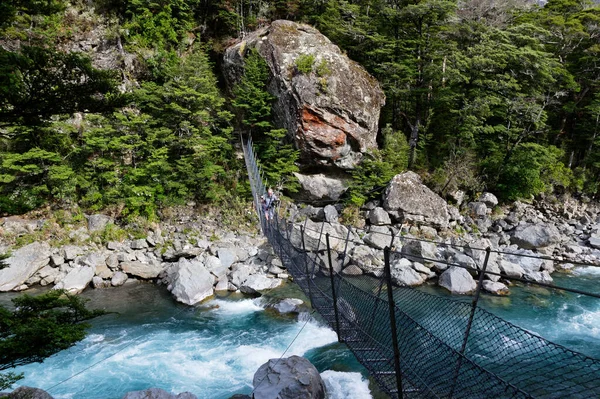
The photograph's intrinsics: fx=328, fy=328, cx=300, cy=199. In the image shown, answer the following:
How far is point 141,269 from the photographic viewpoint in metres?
6.80

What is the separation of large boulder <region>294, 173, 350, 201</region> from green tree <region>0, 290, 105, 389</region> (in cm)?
745

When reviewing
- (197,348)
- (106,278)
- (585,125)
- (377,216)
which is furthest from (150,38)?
(585,125)

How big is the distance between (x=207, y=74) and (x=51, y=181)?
4.75 metres

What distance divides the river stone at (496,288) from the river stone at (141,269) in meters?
6.55

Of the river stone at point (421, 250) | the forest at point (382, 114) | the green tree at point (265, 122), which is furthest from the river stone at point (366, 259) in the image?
the green tree at point (265, 122)

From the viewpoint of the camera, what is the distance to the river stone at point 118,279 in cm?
649

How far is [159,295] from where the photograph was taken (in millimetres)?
6199

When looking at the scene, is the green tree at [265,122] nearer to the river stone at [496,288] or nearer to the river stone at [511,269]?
the river stone at [496,288]

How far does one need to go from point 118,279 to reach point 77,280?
68 cm

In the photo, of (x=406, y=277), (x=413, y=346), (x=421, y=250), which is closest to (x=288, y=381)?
(x=413, y=346)

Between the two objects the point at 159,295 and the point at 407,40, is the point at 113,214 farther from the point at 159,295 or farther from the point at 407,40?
the point at 407,40

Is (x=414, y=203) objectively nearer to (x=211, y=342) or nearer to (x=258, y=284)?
(x=258, y=284)

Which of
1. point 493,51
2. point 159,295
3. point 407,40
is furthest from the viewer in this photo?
point 407,40

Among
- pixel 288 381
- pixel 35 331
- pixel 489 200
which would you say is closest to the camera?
pixel 35 331
